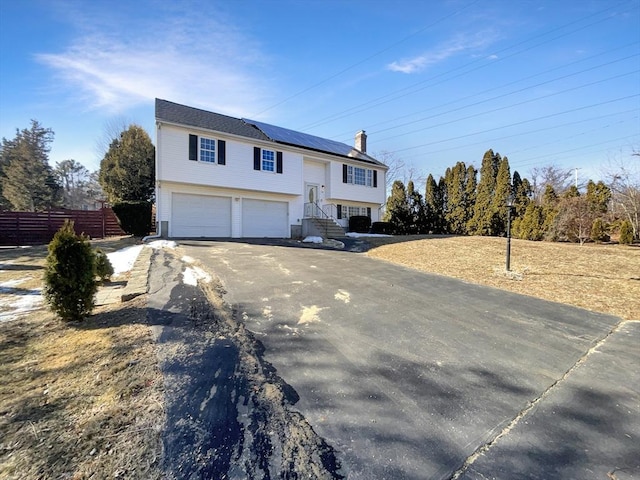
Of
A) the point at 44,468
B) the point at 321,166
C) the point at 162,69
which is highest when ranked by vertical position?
the point at 162,69

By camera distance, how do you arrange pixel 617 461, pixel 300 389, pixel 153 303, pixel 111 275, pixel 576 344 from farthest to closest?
pixel 111 275 < pixel 153 303 < pixel 576 344 < pixel 300 389 < pixel 617 461

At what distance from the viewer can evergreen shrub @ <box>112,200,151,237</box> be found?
15.3m

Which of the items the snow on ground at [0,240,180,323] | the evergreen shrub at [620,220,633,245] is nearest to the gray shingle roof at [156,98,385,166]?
the snow on ground at [0,240,180,323]

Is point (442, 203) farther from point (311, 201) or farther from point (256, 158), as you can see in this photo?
point (256, 158)

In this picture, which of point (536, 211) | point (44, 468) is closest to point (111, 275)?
point (44, 468)

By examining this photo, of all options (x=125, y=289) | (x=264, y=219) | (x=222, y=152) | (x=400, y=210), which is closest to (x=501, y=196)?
(x=400, y=210)

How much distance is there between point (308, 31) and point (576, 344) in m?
13.2

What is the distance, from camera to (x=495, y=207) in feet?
66.7

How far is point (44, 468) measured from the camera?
69.2 inches

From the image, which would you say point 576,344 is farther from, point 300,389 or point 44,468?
point 44,468

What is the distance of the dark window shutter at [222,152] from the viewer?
50.9 ft

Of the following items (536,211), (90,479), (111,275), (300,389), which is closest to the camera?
(90,479)

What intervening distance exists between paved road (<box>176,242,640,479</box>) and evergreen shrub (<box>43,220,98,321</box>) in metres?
2.05

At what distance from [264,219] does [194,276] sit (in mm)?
11169
